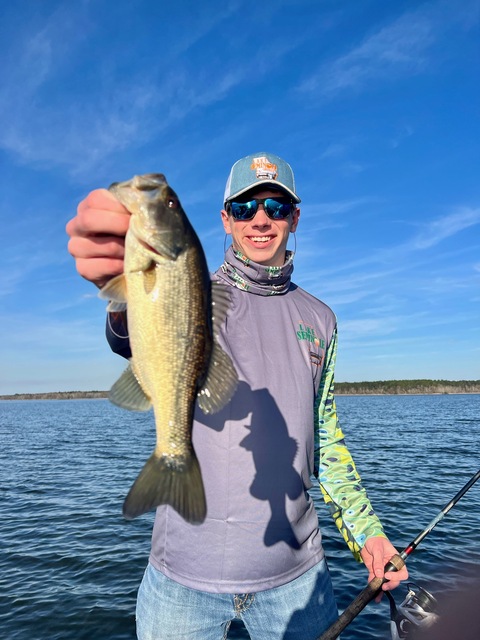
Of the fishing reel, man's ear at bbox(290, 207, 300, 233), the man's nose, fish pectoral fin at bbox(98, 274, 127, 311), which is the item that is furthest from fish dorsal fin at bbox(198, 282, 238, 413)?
the fishing reel

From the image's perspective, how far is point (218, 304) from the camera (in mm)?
2672

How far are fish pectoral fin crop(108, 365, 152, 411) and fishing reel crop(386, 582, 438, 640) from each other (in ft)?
9.75

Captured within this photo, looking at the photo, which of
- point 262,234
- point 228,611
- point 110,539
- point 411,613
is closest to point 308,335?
point 262,234

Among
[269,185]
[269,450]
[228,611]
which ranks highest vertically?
[269,185]

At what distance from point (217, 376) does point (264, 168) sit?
6.64 feet

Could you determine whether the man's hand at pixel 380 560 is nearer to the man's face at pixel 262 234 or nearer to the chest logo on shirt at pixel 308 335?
the chest logo on shirt at pixel 308 335

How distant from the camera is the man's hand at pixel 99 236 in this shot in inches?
93.2

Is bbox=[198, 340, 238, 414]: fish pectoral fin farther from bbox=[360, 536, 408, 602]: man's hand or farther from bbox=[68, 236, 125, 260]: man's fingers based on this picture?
bbox=[360, 536, 408, 602]: man's hand

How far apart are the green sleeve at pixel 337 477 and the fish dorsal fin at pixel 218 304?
1.58 m

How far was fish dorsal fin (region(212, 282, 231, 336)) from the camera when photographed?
2.65m

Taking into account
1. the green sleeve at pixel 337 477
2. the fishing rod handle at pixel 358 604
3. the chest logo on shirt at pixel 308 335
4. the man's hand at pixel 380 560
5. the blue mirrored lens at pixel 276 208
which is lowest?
the fishing rod handle at pixel 358 604

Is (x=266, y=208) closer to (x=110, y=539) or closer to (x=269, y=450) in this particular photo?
(x=269, y=450)

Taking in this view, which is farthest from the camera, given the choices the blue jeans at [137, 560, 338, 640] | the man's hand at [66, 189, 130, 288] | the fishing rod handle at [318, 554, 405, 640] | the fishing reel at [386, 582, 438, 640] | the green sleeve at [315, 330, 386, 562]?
the fishing reel at [386, 582, 438, 640]

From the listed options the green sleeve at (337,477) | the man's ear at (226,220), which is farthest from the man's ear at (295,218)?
the green sleeve at (337,477)
